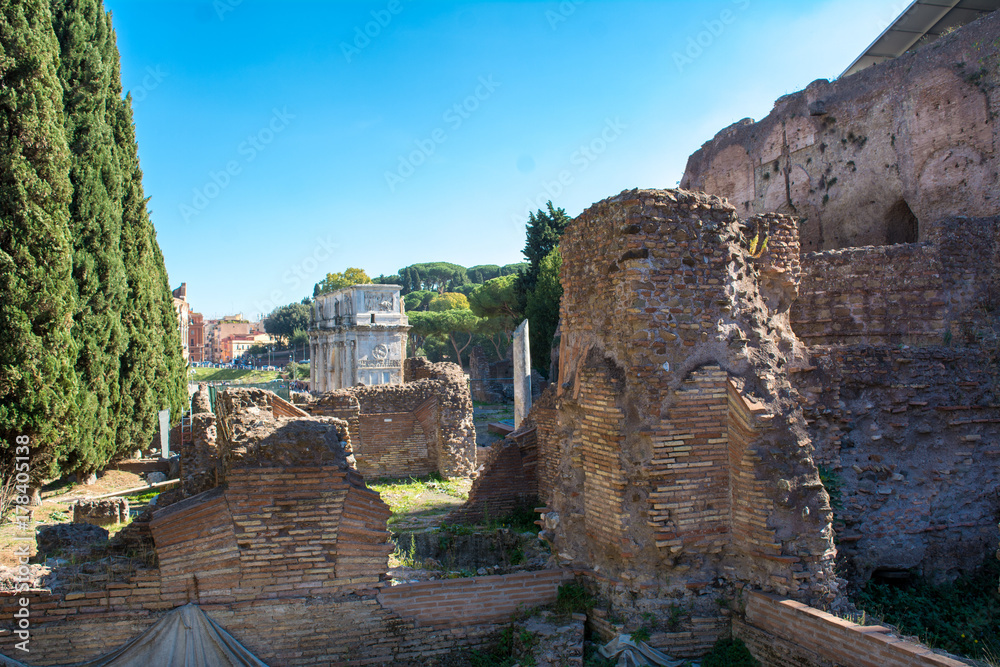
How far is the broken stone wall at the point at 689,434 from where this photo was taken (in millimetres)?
5020

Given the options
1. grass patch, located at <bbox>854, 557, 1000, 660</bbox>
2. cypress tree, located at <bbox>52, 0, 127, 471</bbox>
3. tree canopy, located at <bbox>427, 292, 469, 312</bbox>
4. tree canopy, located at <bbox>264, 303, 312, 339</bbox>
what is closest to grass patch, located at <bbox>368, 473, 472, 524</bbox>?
cypress tree, located at <bbox>52, 0, 127, 471</bbox>

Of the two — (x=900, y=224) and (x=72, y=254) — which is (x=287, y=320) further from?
(x=900, y=224)

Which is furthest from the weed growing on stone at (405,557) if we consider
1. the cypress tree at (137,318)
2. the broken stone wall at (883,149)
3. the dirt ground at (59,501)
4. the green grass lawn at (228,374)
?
the green grass lawn at (228,374)

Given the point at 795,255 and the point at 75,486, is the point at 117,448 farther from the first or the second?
the point at 795,255

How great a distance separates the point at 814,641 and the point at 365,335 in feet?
→ 79.3

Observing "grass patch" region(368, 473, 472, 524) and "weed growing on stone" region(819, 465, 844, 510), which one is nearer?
"weed growing on stone" region(819, 465, 844, 510)

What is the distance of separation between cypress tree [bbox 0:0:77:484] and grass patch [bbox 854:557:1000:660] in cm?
1199

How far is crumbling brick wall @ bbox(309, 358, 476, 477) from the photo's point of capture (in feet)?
46.0

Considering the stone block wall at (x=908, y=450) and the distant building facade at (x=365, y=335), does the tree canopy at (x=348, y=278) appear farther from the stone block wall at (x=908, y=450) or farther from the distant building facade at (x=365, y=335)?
the stone block wall at (x=908, y=450)

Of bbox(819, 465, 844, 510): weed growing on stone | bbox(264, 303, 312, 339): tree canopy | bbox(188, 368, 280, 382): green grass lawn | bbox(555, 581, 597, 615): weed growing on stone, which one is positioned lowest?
bbox(555, 581, 597, 615): weed growing on stone

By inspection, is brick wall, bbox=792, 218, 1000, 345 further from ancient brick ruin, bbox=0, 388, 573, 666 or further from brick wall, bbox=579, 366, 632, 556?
ancient brick ruin, bbox=0, 388, 573, 666

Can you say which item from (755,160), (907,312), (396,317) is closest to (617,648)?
(907,312)

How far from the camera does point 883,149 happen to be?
44.2ft

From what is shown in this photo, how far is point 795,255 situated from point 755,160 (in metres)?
12.1
